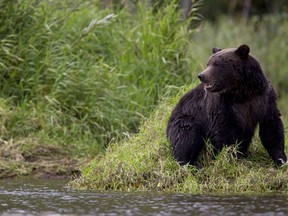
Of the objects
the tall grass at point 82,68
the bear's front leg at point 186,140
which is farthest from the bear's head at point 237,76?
the tall grass at point 82,68

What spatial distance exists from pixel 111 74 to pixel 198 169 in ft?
11.0

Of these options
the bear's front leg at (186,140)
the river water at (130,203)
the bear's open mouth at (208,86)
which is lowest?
the river water at (130,203)

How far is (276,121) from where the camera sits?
24.4 ft

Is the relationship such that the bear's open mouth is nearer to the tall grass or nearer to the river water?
the river water

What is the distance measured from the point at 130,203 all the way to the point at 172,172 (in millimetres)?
1063

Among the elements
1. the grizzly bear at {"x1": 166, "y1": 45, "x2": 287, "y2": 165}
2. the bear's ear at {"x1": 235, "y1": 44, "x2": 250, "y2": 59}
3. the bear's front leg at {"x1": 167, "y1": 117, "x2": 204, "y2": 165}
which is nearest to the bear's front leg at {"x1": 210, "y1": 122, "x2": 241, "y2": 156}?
the grizzly bear at {"x1": 166, "y1": 45, "x2": 287, "y2": 165}

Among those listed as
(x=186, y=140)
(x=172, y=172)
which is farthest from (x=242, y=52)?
(x=172, y=172)

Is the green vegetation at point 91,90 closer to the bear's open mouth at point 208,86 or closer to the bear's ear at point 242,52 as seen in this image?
the bear's open mouth at point 208,86

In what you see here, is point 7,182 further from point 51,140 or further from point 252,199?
point 252,199

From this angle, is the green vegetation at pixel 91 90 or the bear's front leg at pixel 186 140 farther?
the green vegetation at pixel 91 90

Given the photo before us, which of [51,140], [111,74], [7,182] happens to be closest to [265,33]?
[111,74]

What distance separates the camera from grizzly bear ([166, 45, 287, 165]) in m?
7.39

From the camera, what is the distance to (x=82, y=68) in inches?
412

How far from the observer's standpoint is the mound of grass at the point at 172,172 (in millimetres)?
7242
